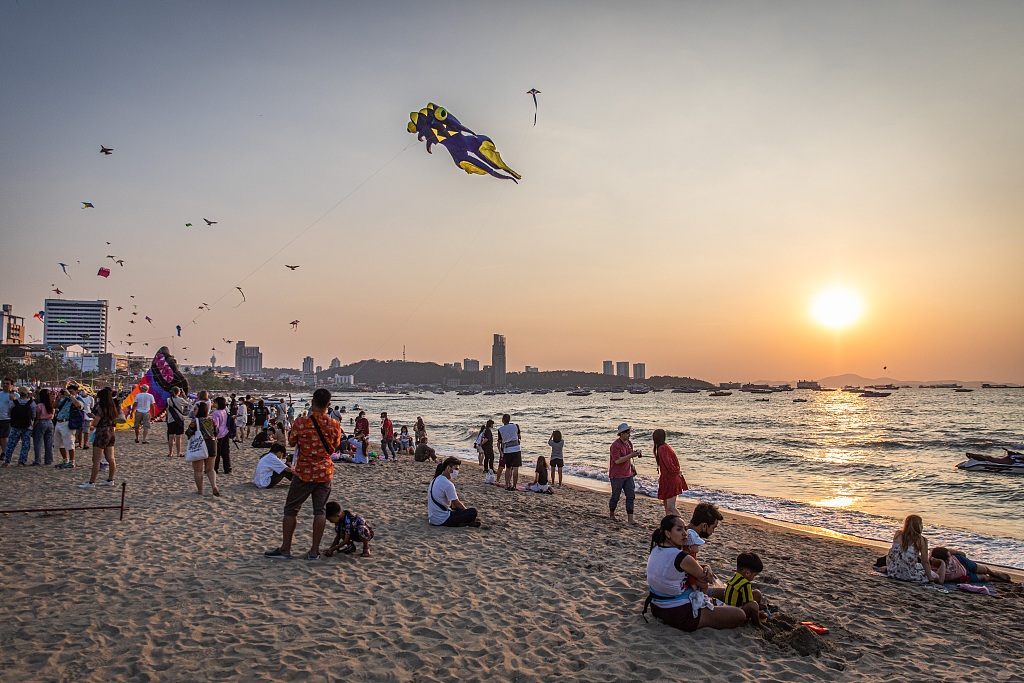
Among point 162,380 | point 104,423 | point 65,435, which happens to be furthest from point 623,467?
point 162,380

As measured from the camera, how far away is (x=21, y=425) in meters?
11.5

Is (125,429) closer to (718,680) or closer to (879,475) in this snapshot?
(718,680)

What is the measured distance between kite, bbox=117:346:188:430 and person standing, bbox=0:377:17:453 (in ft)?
11.2

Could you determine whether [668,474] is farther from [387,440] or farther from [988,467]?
[988,467]

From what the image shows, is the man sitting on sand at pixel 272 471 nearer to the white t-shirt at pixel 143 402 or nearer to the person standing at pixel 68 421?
the person standing at pixel 68 421

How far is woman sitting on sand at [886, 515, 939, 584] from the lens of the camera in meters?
6.81

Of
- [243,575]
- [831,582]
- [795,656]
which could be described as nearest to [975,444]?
[831,582]

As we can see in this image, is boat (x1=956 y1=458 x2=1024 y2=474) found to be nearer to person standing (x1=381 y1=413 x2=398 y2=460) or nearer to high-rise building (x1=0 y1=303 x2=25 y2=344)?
person standing (x1=381 y1=413 x2=398 y2=460)

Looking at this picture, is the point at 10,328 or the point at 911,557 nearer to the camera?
the point at 911,557

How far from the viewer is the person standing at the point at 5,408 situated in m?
11.5

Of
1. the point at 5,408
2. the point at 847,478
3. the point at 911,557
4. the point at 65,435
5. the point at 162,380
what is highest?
the point at 162,380

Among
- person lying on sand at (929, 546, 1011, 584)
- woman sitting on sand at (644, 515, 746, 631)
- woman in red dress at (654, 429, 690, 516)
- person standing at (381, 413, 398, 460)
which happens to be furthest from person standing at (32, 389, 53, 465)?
person lying on sand at (929, 546, 1011, 584)

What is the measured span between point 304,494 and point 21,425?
31.5 ft

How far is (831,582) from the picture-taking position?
22.1 feet
